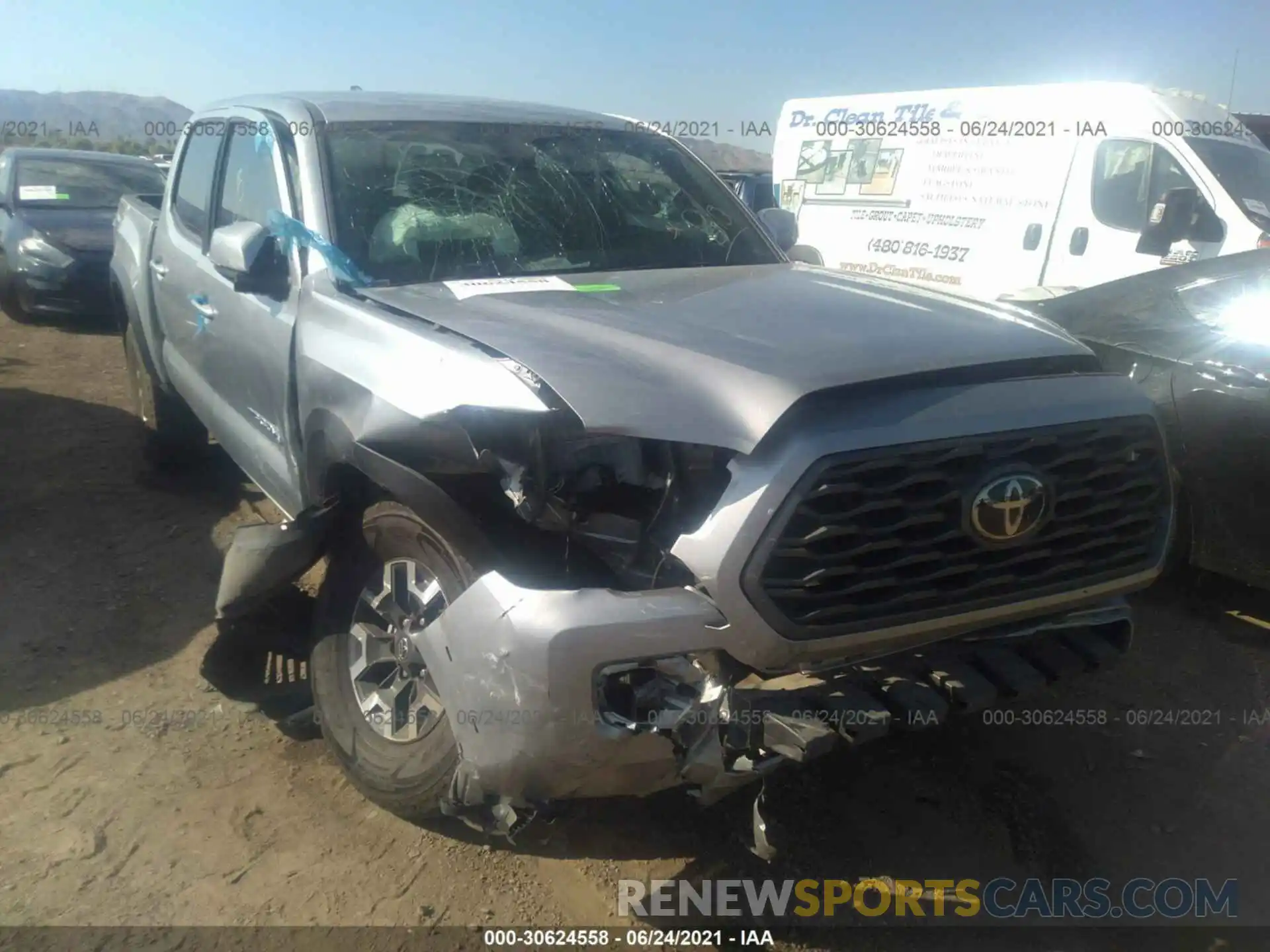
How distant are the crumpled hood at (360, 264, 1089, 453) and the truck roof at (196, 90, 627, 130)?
0.88 metres

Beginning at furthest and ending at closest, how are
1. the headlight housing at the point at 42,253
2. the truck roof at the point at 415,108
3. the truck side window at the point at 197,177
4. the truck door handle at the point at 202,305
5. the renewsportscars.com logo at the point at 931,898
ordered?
the headlight housing at the point at 42,253, the truck side window at the point at 197,177, the truck door handle at the point at 202,305, the truck roof at the point at 415,108, the renewsportscars.com logo at the point at 931,898

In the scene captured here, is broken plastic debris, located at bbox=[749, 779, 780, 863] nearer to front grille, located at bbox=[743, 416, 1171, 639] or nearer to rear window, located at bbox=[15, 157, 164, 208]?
front grille, located at bbox=[743, 416, 1171, 639]

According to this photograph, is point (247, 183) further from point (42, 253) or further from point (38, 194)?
point (38, 194)

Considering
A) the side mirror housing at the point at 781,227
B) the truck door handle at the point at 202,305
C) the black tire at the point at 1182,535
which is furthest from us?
the side mirror housing at the point at 781,227

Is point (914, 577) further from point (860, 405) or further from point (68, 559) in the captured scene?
point (68, 559)

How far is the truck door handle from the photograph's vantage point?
12.8 feet

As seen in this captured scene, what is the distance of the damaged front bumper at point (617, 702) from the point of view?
208 cm

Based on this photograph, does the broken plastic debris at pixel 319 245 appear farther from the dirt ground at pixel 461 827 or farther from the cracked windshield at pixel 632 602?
the dirt ground at pixel 461 827

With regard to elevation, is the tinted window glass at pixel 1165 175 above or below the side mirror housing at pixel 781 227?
above

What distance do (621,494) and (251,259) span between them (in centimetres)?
146

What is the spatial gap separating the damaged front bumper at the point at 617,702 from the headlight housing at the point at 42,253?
8.32m

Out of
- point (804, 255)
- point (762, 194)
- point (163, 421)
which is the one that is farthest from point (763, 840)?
point (762, 194)

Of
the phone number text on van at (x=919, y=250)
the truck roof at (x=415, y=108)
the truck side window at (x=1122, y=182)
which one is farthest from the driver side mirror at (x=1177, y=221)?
the truck roof at (x=415, y=108)

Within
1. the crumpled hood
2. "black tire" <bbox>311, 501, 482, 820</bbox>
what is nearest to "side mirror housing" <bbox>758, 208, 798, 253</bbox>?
the crumpled hood
